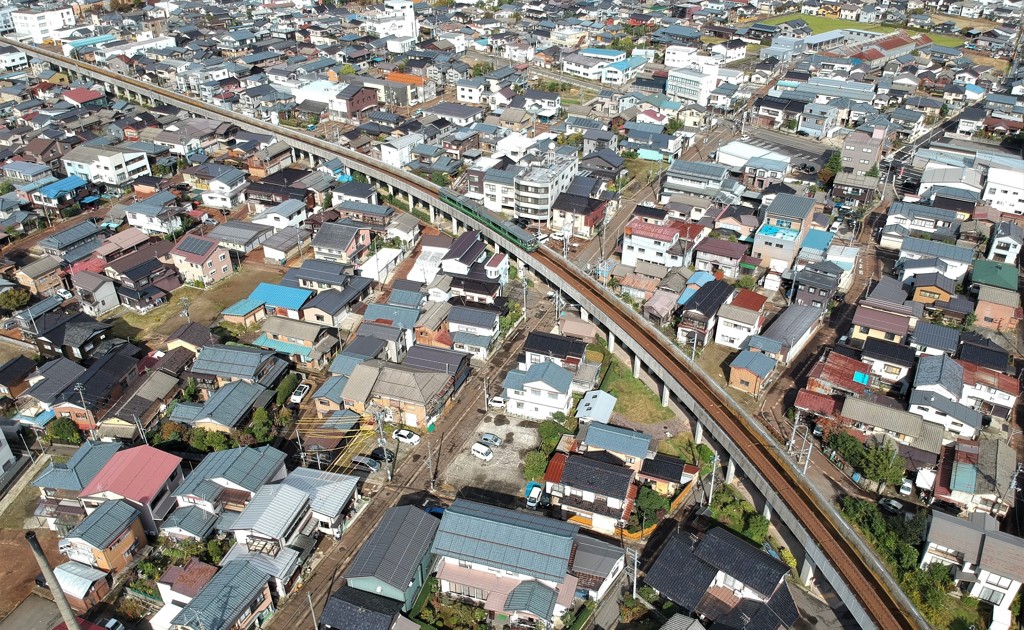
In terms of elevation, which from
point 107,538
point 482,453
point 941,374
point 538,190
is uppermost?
point 538,190

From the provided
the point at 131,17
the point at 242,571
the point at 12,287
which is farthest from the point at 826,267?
the point at 131,17

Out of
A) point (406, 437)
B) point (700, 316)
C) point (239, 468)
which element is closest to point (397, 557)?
point (239, 468)

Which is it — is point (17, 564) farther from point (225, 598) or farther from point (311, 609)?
point (311, 609)

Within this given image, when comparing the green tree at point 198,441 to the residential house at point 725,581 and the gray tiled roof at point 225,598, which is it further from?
the residential house at point 725,581

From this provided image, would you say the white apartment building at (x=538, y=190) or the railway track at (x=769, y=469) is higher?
the white apartment building at (x=538, y=190)

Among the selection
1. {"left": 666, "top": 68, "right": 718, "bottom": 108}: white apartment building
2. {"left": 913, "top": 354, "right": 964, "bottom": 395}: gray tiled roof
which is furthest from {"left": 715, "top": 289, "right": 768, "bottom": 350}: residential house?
{"left": 666, "top": 68, "right": 718, "bottom": 108}: white apartment building

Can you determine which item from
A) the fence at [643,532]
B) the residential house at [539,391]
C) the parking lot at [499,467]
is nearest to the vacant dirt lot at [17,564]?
the parking lot at [499,467]

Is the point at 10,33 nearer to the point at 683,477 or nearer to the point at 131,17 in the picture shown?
the point at 131,17
